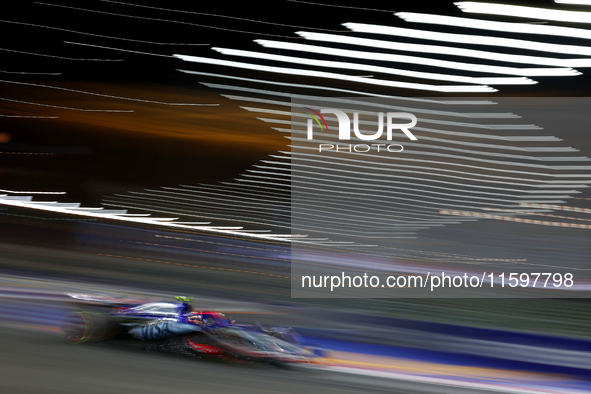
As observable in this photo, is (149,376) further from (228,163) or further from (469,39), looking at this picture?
(228,163)

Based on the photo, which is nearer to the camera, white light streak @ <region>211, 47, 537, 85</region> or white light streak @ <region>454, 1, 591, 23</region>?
white light streak @ <region>454, 1, 591, 23</region>

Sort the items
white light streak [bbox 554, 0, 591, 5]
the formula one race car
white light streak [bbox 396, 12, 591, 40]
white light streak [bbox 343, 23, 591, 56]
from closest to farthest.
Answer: the formula one race car
white light streak [bbox 554, 0, 591, 5]
white light streak [bbox 396, 12, 591, 40]
white light streak [bbox 343, 23, 591, 56]

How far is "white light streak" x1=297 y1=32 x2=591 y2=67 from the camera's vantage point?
5207 mm

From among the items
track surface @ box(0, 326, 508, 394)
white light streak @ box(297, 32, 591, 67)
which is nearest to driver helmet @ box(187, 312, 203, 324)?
track surface @ box(0, 326, 508, 394)

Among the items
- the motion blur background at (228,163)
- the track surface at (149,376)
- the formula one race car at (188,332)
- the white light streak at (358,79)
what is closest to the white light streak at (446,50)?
the motion blur background at (228,163)

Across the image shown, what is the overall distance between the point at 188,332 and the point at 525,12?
14.1 ft

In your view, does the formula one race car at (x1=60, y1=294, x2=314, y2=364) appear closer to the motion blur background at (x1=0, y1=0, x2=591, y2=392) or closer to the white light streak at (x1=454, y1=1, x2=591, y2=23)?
the motion blur background at (x1=0, y1=0, x2=591, y2=392)

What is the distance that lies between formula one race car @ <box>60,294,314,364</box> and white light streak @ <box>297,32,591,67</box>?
3.22 metres

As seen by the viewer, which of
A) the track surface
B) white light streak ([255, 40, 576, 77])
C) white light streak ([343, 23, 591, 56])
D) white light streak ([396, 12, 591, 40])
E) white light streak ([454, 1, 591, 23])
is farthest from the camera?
white light streak ([255, 40, 576, 77])

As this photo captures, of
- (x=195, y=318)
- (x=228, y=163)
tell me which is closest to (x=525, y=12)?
(x=195, y=318)

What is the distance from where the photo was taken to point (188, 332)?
11.6 ft

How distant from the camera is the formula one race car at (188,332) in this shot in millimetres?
3486

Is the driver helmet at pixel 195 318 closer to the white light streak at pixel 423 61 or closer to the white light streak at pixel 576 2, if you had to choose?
the white light streak at pixel 423 61

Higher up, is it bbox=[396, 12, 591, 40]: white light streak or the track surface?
bbox=[396, 12, 591, 40]: white light streak
